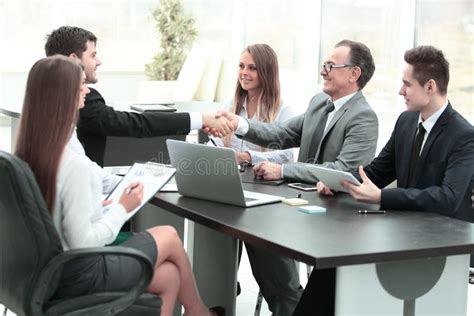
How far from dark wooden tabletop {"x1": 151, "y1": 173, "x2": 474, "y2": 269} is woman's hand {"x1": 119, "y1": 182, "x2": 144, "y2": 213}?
0.21 meters

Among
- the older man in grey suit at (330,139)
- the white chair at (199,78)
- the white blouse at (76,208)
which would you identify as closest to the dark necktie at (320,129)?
the older man in grey suit at (330,139)

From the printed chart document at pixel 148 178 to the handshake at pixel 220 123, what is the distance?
0.83m

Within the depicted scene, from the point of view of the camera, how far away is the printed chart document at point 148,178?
9.88 feet

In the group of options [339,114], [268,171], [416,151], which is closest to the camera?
[416,151]

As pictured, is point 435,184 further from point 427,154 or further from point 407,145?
point 407,145

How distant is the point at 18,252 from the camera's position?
8.62 ft

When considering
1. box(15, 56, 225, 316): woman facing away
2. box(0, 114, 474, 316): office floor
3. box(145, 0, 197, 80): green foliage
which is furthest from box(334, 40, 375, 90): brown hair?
box(145, 0, 197, 80): green foliage

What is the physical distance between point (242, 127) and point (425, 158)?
3.66 feet

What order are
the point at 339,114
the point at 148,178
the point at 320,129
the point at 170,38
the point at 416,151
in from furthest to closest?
the point at 170,38
the point at 320,129
the point at 339,114
the point at 416,151
the point at 148,178

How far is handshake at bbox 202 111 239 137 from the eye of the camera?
13.4 feet

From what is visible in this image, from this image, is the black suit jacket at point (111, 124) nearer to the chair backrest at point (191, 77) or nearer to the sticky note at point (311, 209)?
the sticky note at point (311, 209)

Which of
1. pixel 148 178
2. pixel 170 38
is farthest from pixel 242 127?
pixel 170 38

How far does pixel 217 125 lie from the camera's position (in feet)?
13.5

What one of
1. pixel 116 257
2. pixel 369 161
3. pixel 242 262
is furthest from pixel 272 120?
pixel 116 257
